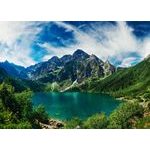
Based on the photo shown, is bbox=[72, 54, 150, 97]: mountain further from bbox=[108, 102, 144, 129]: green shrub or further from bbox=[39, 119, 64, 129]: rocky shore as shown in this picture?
bbox=[39, 119, 64, 129]: rocky shore

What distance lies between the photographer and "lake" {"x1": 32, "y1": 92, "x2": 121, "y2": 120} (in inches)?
481

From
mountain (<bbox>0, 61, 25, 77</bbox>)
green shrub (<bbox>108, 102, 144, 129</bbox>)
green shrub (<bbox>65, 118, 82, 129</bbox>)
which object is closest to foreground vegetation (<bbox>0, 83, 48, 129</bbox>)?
mountain (<bbox>0, 61, 25, 77</bbox>)

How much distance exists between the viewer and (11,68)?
1206 cm

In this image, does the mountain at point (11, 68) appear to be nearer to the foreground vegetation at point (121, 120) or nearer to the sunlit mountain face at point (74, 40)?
the sunlit mountain face at point (74, 40)

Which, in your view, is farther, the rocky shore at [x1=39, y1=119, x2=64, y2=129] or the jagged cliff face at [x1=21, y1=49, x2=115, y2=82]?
the jagged cliff face at [x1=21, y1=49, x2=115, y2=82]

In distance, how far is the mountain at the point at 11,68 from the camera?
11.9 meters

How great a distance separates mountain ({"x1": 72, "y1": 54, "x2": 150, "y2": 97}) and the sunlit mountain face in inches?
10.2

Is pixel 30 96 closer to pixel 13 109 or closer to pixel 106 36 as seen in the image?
pixel 13 109

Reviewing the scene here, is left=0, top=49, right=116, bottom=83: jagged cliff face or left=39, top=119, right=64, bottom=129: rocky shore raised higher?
left=0, top=49, right=116, bottom=83: jagged cliff face

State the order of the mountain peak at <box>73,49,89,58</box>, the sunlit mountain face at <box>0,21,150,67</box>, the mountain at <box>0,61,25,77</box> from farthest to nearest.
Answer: the mountain peak at <box>73,49,89,58</box>
the mountain at <box>0,61,25,77</box>
the sunlit mountain face at <box>0,21,150,67</box>

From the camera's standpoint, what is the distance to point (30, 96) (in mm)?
12391
